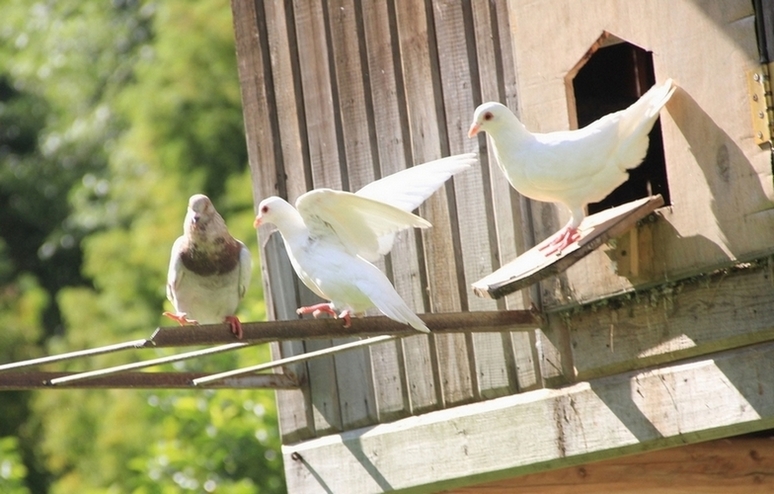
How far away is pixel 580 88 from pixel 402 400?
173 centimetres

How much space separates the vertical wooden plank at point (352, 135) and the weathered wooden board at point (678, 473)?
0.75 meters

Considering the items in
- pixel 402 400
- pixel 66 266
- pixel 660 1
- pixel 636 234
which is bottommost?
pixel 402 400

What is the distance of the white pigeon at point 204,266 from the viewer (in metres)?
5.54

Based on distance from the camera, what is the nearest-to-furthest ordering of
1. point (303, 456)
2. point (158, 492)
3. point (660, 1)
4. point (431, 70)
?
point (660, 1), point (431, 70), point (303, 456), point (158, 492)

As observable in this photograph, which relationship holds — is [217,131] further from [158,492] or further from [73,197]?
[158,492]

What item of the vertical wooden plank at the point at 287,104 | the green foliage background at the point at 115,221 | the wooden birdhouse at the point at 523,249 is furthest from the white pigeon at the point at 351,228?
the green foliage background at the point at 115,221

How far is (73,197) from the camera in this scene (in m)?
17.2

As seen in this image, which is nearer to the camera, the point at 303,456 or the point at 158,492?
the point at 303,456

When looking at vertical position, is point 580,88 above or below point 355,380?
above

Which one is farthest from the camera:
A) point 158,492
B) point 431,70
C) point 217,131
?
point 217,131

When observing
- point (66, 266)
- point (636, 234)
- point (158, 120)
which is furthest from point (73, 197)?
point (636, 234)

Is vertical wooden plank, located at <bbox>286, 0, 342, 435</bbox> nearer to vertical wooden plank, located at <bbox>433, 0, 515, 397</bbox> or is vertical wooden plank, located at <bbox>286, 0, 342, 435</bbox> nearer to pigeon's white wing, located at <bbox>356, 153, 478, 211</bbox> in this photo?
vertical wooden plank, located at <bbox>433, 0, 515, 397</bbox>

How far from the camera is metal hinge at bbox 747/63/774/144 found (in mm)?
4488

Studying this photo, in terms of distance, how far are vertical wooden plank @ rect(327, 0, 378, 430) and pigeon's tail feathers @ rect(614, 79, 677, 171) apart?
136cm
